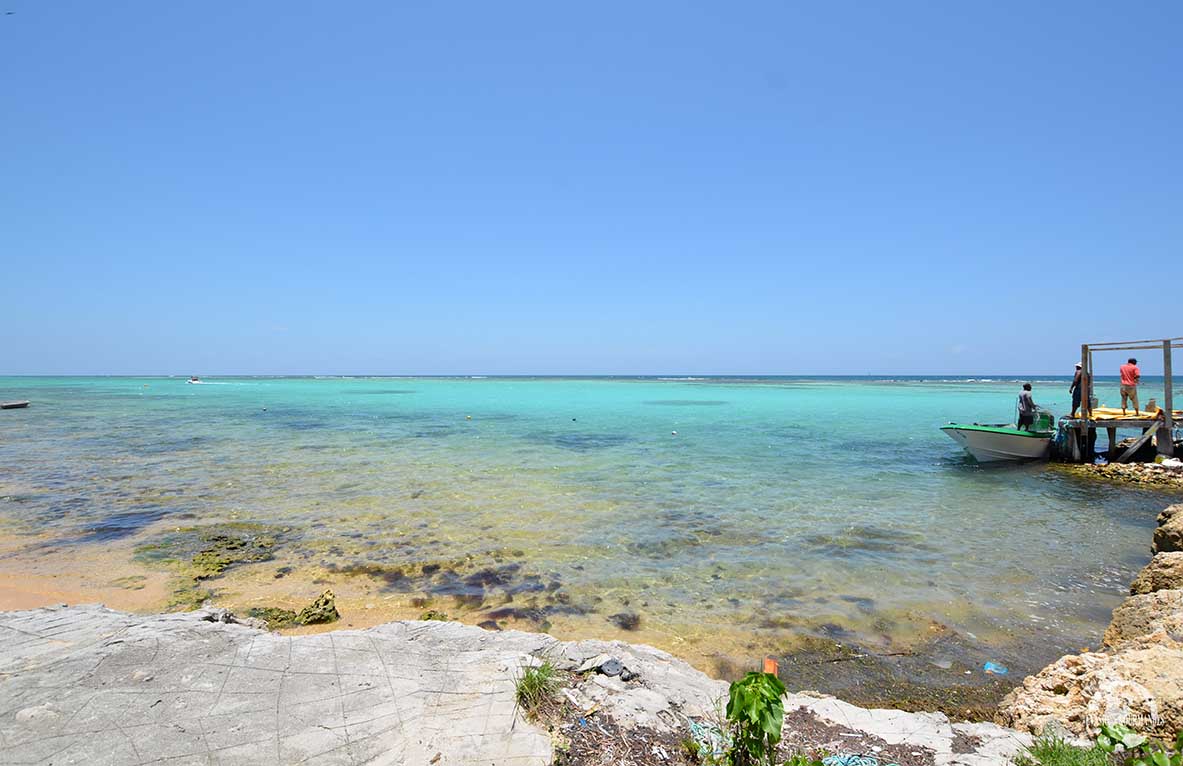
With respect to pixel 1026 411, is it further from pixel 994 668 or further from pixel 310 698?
pixel 310 698

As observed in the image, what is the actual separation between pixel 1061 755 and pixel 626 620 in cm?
412

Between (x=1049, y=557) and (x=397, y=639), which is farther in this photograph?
(x=1049, y=557)

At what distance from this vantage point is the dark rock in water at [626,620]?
641 cm

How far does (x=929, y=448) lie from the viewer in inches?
829

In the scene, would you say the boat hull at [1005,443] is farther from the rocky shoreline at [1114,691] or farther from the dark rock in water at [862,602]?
the rocky shoreline at [1114,691]

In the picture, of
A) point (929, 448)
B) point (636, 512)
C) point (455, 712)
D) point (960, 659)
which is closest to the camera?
point (455, 712)

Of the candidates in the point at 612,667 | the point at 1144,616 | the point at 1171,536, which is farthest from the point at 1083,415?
the point at 612,667

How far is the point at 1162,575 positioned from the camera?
6.47 m

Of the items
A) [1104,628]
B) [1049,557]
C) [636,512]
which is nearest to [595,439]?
[636,512]

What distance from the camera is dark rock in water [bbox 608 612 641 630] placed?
6406 millimetres

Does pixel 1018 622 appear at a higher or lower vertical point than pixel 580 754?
lower

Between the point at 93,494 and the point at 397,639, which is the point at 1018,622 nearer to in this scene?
the point at 397,639

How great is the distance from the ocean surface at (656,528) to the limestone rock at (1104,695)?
5.01 feet

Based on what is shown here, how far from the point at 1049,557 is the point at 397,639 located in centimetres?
969
